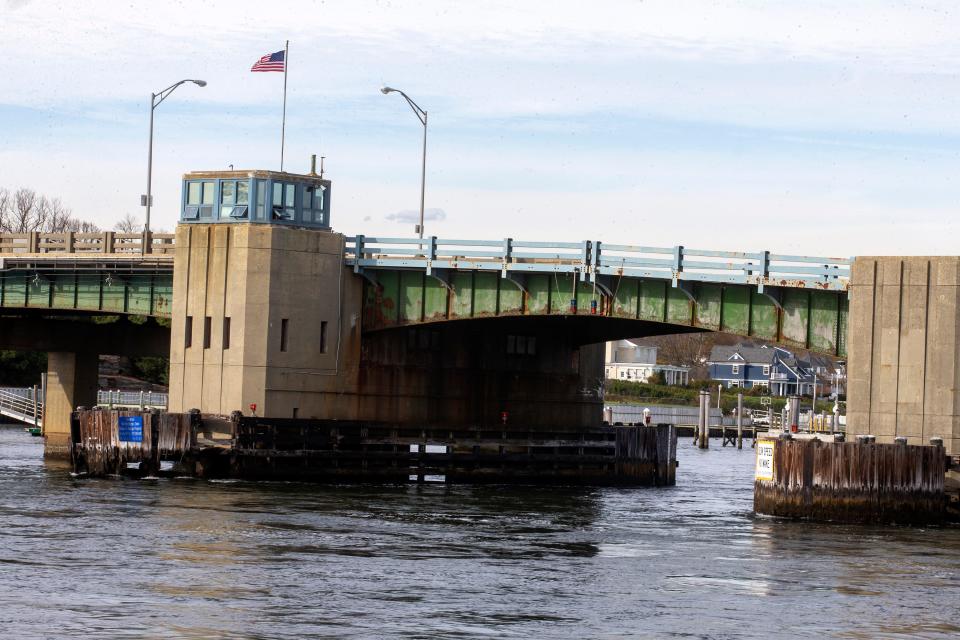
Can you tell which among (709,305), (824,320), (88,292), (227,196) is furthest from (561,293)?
(88,292)

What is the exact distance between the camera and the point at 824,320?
51938 millimetres

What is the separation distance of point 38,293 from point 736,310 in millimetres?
29173

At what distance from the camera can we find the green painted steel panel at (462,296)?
58.6 metres

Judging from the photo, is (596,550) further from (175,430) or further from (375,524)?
(175,430)

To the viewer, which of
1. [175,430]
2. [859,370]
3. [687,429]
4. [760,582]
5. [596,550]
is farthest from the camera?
[687,429]

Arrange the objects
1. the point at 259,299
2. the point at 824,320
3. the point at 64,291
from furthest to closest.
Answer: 1. the point at 64,291
2. the point at 259,299
3. the point at 824,320

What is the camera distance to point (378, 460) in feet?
196

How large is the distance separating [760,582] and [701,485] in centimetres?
3457

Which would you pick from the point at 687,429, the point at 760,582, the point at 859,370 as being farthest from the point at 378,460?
the point at 687,429

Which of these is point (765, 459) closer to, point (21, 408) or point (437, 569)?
point (437, 569)

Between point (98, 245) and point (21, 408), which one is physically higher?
point (98, 245)

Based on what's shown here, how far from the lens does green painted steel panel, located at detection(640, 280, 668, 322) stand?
5538 centimetres

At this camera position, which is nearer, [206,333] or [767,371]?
[206,333]

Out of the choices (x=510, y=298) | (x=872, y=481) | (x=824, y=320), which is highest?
(x=510, y=298)
